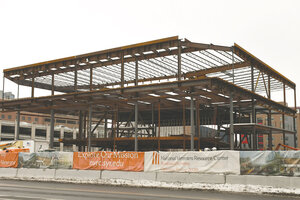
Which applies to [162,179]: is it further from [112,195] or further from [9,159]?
[9,159]

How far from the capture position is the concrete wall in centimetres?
1608

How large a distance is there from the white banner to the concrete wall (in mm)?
294

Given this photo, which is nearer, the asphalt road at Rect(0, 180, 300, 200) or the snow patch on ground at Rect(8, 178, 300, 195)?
the asphalt road at Rect(0, 180, 300, 200)

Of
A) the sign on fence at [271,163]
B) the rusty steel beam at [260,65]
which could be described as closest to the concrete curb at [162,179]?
the sign on fence at [271,163]

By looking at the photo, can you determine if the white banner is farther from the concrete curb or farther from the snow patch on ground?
the snow patch on ground

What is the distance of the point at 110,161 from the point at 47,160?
210 inches

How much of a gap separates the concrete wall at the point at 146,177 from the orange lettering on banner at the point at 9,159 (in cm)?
41

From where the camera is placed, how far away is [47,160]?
78.1ft

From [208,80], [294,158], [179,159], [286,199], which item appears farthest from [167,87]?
[286,199]

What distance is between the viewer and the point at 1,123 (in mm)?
93188

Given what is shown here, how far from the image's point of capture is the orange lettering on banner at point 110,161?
20391 millimetres

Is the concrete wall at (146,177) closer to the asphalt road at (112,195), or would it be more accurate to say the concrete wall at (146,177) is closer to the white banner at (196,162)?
the white banner at (196,162)

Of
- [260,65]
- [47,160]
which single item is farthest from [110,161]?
[260,65]

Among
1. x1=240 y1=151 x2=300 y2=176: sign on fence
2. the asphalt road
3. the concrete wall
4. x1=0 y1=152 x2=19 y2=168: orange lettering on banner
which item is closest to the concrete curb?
the concrete wall
